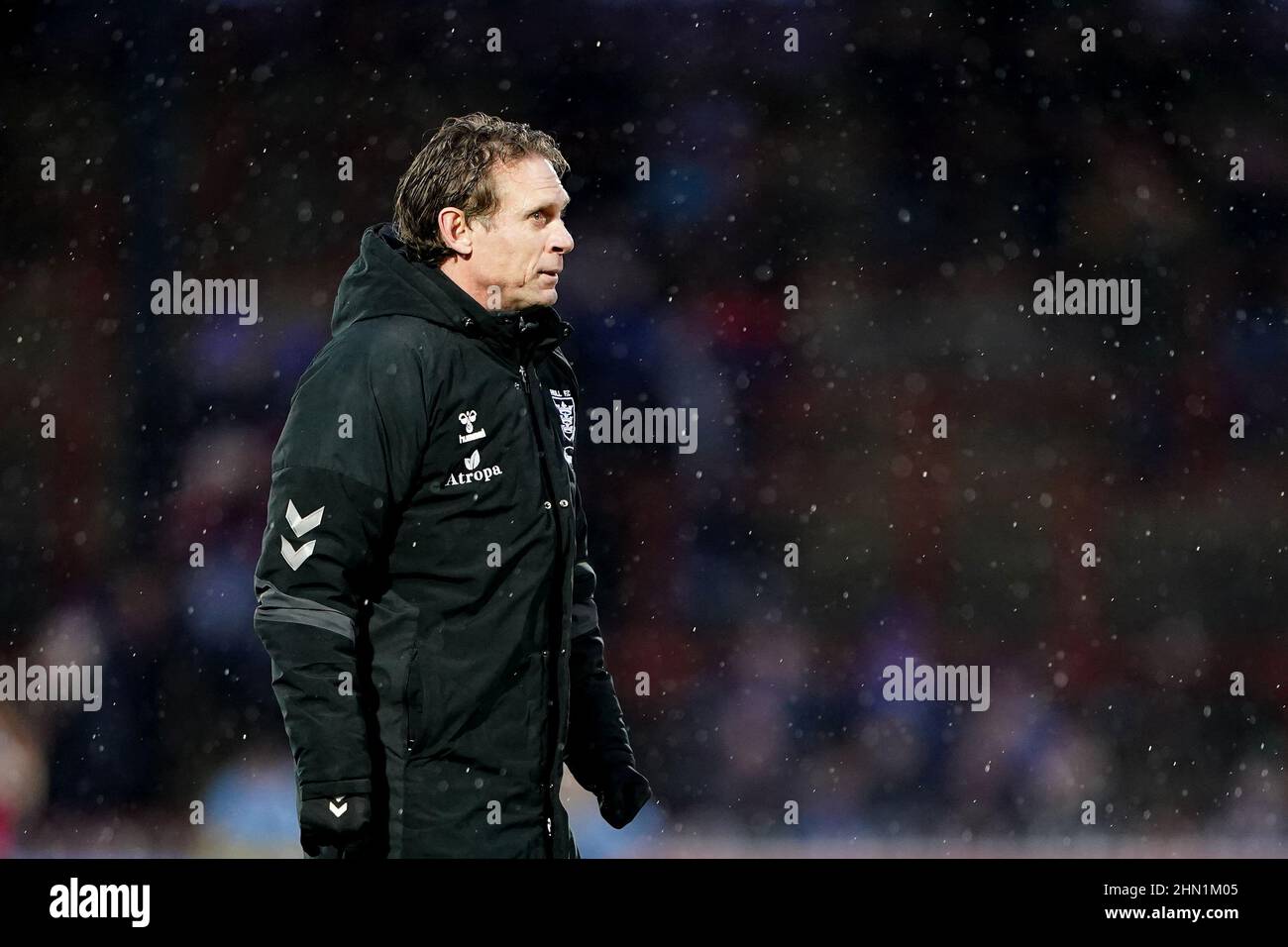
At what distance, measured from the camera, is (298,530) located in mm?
2094

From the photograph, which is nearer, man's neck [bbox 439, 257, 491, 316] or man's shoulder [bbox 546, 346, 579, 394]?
man's neck [bbox 439, 257, 491, 316]

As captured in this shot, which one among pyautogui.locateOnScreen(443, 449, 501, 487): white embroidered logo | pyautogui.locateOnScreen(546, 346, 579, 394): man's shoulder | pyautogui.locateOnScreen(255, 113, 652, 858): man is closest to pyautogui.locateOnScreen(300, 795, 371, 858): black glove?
pyautogui.locateOnScreen(255, 113, 652, 858): man

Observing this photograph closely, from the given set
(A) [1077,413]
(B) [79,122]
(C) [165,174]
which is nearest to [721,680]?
(A) [1077,413]

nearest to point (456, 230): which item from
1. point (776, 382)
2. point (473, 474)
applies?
point (473, 474)

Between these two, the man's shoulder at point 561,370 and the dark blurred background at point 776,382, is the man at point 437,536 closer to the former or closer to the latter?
the man's shoulder at point 561,370

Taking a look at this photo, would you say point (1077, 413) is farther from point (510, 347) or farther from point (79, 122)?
point (79, 122)

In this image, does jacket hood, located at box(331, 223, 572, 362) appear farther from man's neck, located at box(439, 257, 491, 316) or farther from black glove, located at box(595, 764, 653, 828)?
black glove, located at box(595, 764, 653, 828)

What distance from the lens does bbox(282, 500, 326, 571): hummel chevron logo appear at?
208 centimetres

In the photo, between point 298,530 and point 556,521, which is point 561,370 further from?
point 298,530

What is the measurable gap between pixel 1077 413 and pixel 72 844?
384cm

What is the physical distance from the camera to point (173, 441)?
4.89m

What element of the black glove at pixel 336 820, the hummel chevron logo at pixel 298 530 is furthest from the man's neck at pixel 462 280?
the black glove at pixel 336 820

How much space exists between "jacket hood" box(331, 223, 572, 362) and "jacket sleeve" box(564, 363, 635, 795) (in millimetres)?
280

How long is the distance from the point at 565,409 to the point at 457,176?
457 mm
